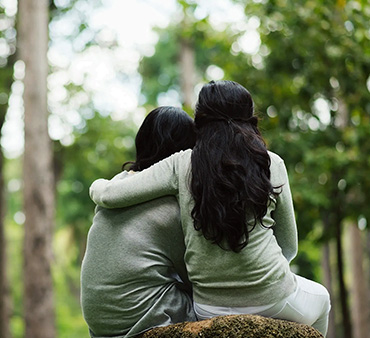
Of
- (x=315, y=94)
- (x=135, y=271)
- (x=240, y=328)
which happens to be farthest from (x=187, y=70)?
(x=240, y=328)

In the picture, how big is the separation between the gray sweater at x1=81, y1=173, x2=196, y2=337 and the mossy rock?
16 cm

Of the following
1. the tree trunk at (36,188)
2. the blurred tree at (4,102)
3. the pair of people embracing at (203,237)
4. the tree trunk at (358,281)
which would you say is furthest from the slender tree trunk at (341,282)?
the blurred tree at (4,102)

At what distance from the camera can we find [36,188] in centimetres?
1130

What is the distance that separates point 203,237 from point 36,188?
855cm

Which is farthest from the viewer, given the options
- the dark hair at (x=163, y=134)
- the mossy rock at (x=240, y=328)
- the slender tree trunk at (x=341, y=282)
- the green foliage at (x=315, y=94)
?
the slender tree trunk at (x=341, y=282)

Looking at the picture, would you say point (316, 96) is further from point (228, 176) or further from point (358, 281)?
point (358, 281)

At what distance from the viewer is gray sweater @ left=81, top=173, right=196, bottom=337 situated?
3.26 meters

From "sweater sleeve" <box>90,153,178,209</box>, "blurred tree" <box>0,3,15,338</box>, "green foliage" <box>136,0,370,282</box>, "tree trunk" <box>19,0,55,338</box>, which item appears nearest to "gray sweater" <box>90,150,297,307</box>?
"sweater sleeve" <box>90,153,178,209</box>

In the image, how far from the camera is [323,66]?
10.1 meters

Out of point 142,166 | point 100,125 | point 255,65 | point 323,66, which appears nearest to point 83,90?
point 100,125

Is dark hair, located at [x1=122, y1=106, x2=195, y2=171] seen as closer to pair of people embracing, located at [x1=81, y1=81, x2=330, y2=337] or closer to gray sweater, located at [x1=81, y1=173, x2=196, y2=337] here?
pair of people embracing, located at [x1=81, y1=81, x2=330, y2=337]

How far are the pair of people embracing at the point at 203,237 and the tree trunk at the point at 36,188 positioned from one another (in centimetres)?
814

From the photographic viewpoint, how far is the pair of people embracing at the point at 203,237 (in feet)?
10.2

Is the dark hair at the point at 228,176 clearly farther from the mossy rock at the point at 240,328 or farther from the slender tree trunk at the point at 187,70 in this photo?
the slender tree trunk at the point at 187,70
